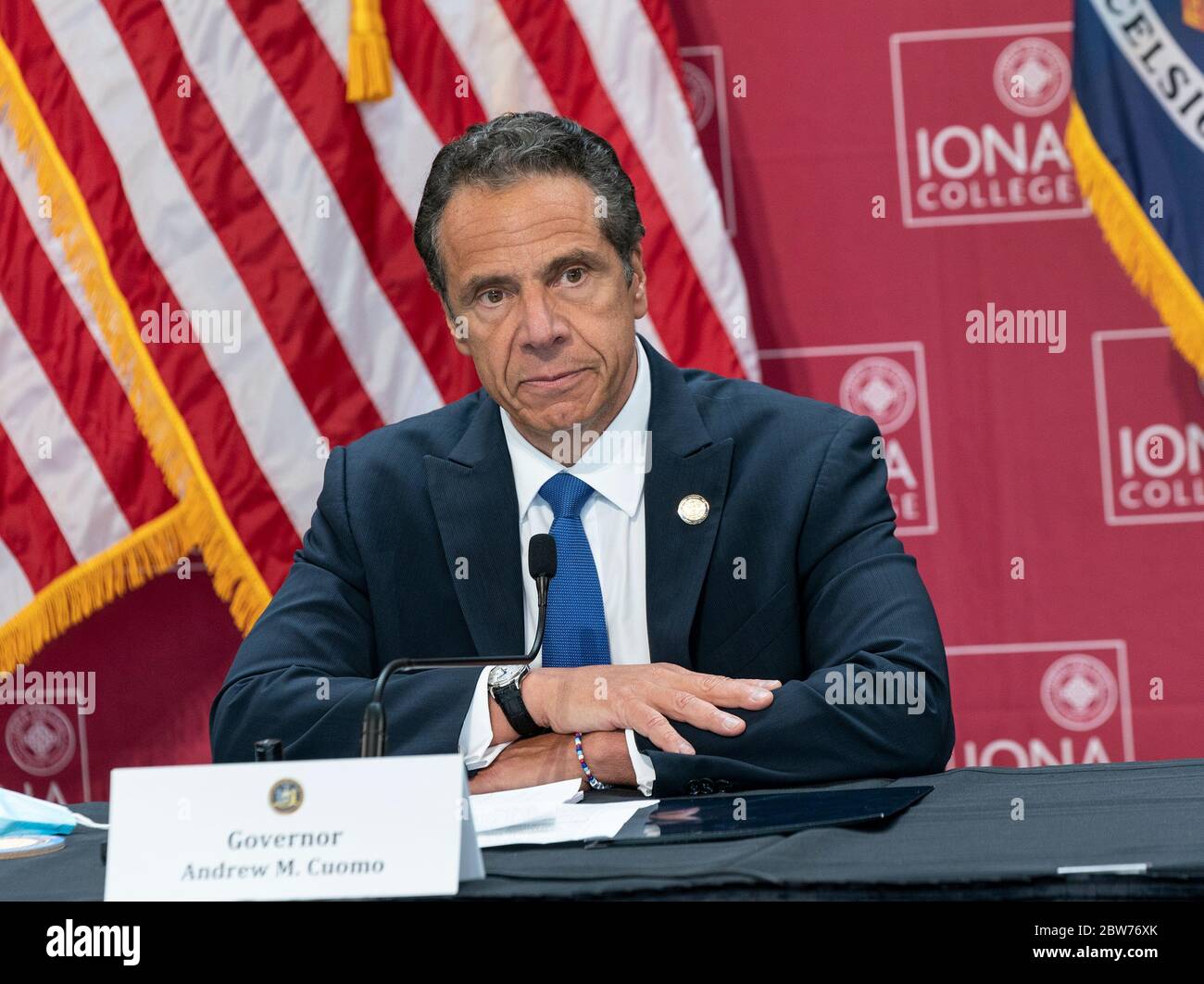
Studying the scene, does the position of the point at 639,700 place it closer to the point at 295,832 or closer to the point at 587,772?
the point at 587,772

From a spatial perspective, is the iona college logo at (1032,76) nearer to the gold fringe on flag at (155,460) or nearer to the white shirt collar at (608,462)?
the white shirt collar at (608,462)

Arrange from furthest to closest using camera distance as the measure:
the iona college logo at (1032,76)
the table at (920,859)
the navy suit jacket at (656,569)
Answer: the iona college logo at (1032,76) < the navy suit jacket at (656,569) < the table at (920,859)

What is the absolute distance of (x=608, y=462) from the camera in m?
2.07

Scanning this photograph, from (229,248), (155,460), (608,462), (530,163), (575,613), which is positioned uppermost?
(229,248)

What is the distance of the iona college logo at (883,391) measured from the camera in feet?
10.7

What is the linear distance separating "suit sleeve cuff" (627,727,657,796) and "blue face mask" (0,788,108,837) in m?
0.60

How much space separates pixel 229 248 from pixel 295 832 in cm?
233

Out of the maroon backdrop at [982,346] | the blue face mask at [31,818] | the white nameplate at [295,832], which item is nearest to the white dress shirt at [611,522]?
the blue face mask at [31,818]

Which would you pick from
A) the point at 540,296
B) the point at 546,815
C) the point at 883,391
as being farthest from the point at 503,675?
the point at 883,391

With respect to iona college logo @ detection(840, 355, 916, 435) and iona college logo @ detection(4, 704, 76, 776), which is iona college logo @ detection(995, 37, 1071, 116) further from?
iona college logo @ detection(4, 704, 76, 776)

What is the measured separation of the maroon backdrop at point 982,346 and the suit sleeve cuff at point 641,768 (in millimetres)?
1847

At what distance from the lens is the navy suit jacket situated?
5.73 ft

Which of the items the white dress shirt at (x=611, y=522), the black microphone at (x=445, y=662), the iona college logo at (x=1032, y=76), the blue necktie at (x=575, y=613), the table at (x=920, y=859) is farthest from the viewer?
the iona college logo at (x=1032, y=76)

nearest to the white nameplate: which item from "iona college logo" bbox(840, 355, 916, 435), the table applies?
the table
